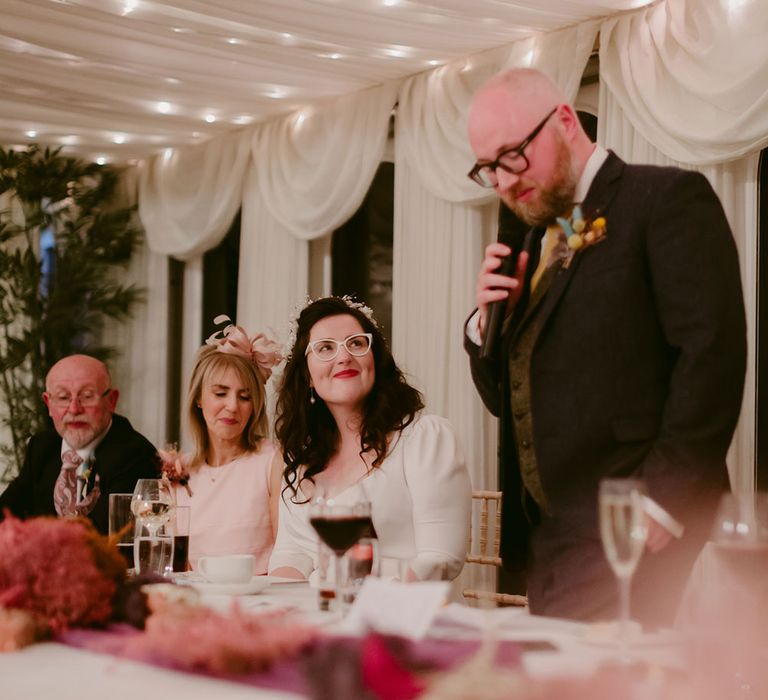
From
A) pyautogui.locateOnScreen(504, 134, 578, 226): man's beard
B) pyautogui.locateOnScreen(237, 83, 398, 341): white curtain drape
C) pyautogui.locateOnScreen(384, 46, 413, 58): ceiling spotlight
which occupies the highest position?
pyautogui.locateOnScreen(384, 46, 413, 58): ceiling spotlight

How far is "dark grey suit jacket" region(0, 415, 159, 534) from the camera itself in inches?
149

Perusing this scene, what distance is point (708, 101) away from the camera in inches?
162

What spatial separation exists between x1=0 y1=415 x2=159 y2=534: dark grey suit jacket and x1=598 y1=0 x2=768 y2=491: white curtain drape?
2189 mm

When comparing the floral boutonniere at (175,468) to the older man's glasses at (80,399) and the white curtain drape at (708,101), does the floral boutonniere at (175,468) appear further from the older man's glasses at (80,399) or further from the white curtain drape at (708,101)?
the white curtain drape at (708,101)

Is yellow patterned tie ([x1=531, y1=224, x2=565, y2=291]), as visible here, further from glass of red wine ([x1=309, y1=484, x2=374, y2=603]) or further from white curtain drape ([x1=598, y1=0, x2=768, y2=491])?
white curtain drape ([x1=598, y1=0, x2=768, y2=491])

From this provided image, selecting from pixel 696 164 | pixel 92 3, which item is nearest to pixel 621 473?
pixel 696 164

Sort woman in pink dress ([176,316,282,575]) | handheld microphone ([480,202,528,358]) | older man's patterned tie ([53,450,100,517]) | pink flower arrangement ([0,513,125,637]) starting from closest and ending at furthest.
Answer: pink flower arrangement ([0,513,125,637])
handheld microphone ([480,202,528,358])
woman in pink dress ([176,316,282,575])
older man's patterned tie ([53,450,100,517])

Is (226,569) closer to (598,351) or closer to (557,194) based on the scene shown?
(598,351)

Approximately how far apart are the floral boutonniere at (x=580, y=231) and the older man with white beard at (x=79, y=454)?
6.99ft

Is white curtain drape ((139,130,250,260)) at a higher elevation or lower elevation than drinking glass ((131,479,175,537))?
higher

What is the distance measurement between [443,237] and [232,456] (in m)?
1.97

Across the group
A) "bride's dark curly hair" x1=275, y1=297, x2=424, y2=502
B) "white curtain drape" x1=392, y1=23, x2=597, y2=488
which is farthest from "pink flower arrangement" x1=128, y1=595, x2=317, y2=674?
"white curtain drape" x1=392, y1=23, x2=597, y2=488

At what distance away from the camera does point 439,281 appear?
5.35m

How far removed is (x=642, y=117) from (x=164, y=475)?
7.66ft
